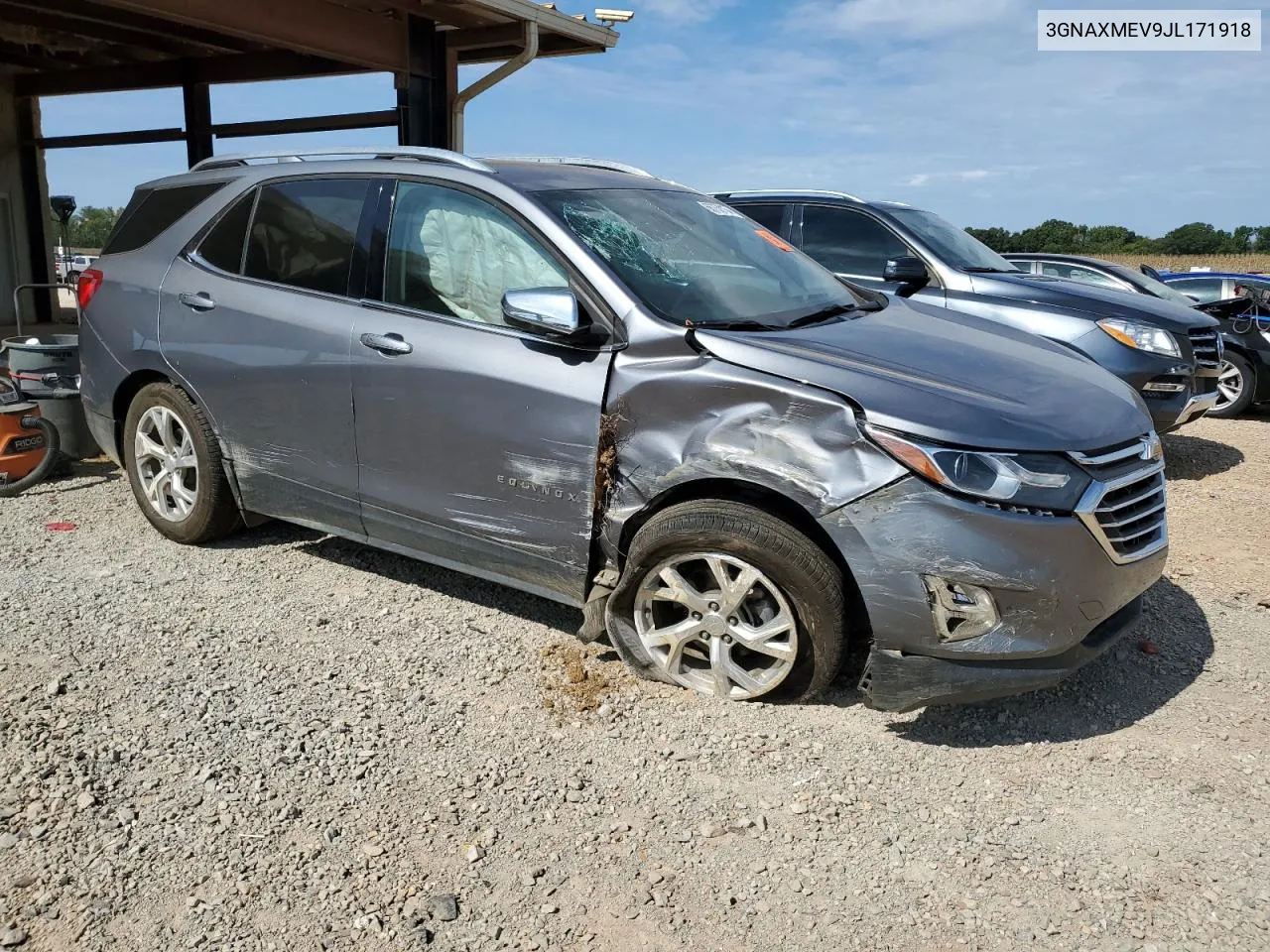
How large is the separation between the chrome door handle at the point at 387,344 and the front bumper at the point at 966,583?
1.80 m

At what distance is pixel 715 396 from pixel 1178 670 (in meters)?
2.15

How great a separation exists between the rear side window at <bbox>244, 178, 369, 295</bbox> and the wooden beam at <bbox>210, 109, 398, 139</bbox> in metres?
5.89

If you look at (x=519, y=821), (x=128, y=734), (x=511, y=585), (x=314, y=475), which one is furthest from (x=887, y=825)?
(x=314, y=475)

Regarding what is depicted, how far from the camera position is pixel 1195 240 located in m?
50.3

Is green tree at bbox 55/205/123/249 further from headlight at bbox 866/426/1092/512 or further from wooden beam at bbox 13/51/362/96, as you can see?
headlight at bbox 866/426/1092/512

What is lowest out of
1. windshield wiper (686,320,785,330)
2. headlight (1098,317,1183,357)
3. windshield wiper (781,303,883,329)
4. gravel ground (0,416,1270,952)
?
gravel ground (0,416,1270,952)

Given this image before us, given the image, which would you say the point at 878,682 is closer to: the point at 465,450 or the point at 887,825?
the point at 887,825

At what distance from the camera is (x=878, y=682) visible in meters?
3.21

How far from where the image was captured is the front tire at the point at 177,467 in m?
4.84

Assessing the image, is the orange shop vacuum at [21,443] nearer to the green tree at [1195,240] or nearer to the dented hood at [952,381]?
the dented hood at [952,381]

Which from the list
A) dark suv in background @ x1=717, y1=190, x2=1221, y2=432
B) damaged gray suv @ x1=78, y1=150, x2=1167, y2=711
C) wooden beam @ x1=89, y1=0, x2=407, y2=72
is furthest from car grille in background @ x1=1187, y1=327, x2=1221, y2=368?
wooden beam @ x1=89, y1=0, x2=407, y2=72

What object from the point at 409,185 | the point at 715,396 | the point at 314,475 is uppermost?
the point at 409,185

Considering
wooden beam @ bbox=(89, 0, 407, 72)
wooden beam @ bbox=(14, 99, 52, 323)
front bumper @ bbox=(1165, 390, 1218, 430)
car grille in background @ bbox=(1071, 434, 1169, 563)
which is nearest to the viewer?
car grille in background @ bbox=(1071, 434, 1169, 563)

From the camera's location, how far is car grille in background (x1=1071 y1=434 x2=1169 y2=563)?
319 centimetres
